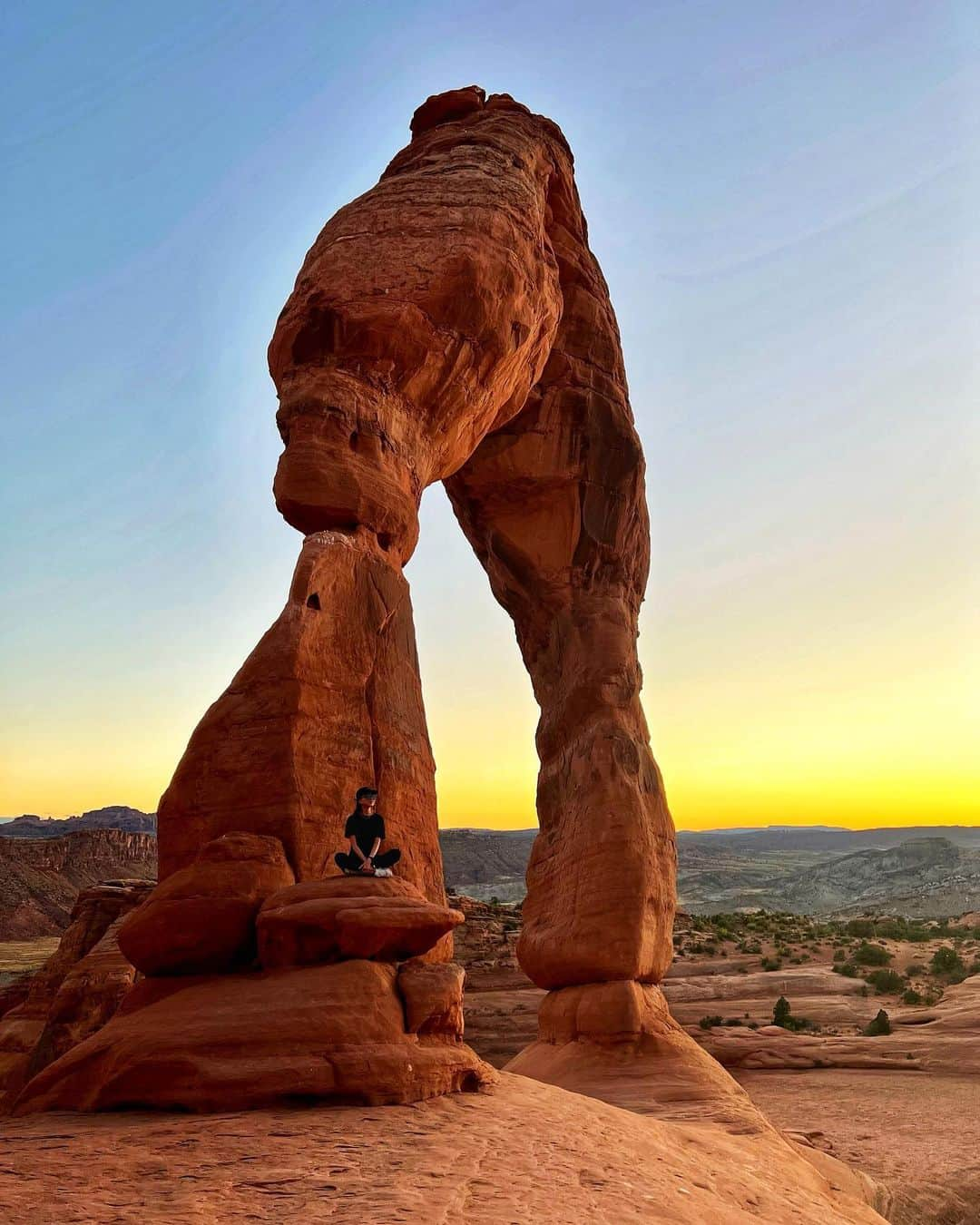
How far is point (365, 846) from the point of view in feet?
26.9

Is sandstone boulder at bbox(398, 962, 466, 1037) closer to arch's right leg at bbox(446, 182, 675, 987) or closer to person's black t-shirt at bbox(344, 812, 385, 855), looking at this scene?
A: person's black t-shirt at bbox(344, 812, 385, 855)

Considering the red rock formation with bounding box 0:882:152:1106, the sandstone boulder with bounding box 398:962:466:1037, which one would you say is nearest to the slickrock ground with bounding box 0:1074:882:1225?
the sandstone boulder with bounding box 398:962:466:1037

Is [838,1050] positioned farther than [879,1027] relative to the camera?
No

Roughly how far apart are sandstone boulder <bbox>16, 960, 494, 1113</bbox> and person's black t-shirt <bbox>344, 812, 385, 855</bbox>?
1.05 m

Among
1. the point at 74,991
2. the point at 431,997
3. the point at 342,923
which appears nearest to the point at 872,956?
the point at 74,991

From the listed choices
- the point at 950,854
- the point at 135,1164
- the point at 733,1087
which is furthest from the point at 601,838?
the point at 950,854

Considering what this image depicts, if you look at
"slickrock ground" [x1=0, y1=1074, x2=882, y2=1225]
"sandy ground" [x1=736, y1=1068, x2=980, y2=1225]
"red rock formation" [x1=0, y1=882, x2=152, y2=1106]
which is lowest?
"sandy ground" [x1=736, y1=1068, x2=980, y2=1225]

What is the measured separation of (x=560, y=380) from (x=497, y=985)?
1545 centimetres

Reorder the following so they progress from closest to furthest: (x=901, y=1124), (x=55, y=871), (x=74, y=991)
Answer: (x=74, y=991) < (x=901, y=1124) < (x=55, y=871)

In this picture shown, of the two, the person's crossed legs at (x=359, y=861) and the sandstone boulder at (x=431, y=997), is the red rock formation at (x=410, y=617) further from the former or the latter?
the person's crossed legs at (x=359, y=861)

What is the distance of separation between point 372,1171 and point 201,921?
10.2ft

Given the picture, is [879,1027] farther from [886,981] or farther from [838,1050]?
[886,981]

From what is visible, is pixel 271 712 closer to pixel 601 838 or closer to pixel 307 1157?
pixel 307 1157

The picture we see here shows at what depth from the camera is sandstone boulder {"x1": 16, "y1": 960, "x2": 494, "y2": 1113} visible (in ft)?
21.5
